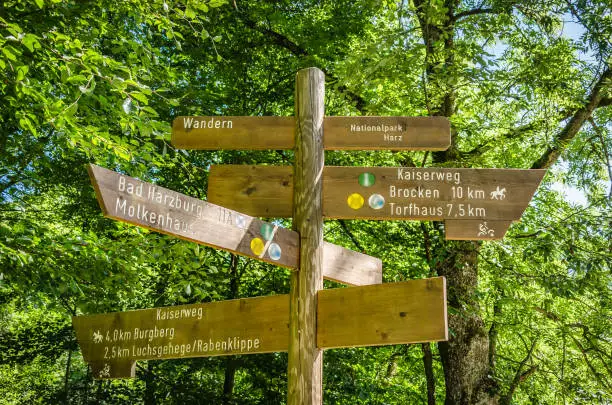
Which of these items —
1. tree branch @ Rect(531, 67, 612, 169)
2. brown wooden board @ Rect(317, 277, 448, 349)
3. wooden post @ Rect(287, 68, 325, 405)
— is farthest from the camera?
tree branch @ Rect(531, 67, 612, 169)

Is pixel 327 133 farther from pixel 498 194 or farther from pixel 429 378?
pixel 429 378

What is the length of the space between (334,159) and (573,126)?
328 cm

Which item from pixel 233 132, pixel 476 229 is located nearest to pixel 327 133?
pixel 233 132

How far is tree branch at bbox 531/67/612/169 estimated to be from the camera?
783 cm

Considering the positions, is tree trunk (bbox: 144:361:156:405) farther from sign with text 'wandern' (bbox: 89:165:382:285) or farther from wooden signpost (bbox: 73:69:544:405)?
sign with text 'wandern' (bbox: 89:165:382:285)

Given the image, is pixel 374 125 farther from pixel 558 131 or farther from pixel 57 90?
pixel 558 131

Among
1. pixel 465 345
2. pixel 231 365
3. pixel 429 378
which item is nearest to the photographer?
pixel 465 345

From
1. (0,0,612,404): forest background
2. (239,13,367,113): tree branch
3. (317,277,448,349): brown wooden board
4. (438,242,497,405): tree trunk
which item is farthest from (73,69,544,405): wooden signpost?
(239,13,367,113): tree branch

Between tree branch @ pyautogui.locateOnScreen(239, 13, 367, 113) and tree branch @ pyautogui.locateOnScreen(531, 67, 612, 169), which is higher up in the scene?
tree branch @ pyautogui.locateOnScreen(239, 13, 367, 113)

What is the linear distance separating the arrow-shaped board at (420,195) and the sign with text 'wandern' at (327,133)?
7.0 inches

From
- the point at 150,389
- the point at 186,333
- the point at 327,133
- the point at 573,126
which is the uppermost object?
the point at 573,126

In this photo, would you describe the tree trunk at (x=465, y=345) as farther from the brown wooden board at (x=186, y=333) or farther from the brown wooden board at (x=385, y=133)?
the brown wooden board at (x=186, y=333)

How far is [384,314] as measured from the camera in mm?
2613

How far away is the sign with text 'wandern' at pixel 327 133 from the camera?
3.15 meters
